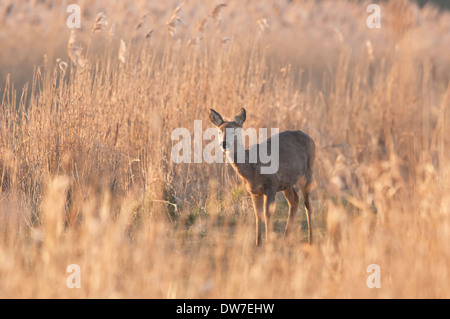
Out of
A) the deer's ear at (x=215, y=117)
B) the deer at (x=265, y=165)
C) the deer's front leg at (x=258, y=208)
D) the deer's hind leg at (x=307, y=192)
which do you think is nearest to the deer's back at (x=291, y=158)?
the deer at (x=265, y=165)

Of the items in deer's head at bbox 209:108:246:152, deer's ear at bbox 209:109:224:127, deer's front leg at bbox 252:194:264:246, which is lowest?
deer's front leg at bbox 252:194:264:246

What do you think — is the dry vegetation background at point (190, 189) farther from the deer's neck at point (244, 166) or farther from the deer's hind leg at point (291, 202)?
the deer's neck at point (244, 166)

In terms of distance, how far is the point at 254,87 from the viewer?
30.5 ft

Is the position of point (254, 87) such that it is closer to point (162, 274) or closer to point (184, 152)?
point (184, 152)

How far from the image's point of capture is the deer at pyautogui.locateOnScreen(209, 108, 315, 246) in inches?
255

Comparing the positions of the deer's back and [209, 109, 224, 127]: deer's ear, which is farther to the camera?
the deer's back

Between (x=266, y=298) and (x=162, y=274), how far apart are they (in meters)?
0.86

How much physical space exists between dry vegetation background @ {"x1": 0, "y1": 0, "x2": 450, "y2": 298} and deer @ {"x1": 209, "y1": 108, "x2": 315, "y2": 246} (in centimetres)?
30

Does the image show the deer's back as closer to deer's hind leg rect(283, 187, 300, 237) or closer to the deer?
the deer

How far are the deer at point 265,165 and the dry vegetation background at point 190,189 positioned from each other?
30cm

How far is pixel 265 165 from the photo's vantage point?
6.65 metres

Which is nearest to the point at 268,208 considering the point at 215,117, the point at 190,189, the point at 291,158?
the point at 291,158

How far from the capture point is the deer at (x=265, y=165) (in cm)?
648

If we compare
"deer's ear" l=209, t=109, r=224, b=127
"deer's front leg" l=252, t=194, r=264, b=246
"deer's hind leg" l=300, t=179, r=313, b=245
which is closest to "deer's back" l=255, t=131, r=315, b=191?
"deer's hind leg" l=300, t=179, r=313, b=245
